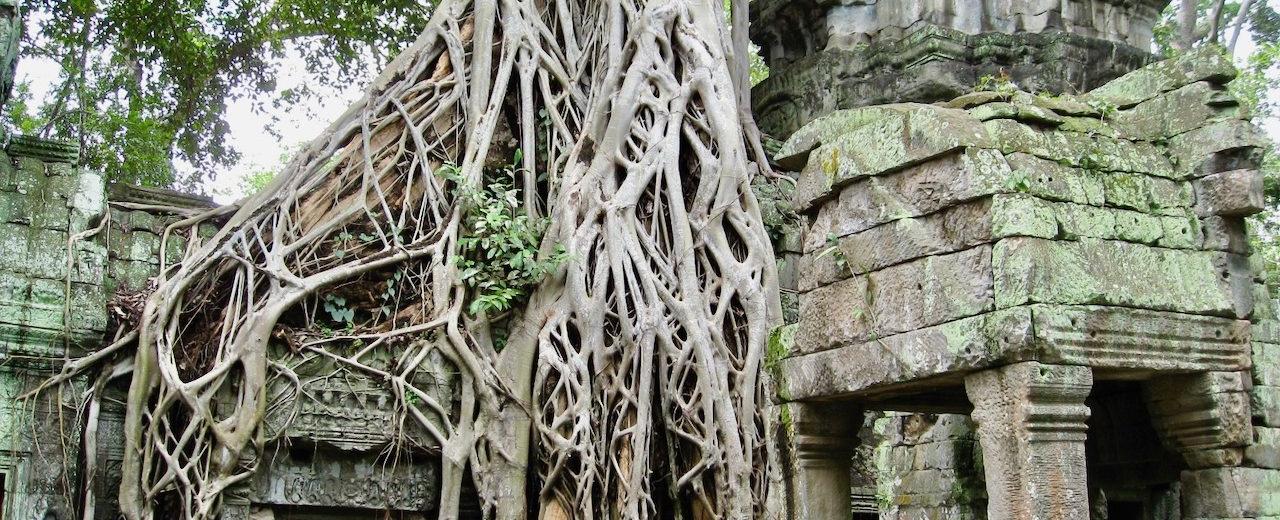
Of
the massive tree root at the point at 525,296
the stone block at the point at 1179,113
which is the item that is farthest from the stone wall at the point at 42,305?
the stone block at the point at 1179,113

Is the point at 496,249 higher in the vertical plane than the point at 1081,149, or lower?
higher

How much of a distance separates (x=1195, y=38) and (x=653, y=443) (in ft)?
32.7

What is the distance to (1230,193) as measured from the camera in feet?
14.1

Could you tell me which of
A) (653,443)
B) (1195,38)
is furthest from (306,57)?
(1195,38)

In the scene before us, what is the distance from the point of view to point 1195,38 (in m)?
14.2

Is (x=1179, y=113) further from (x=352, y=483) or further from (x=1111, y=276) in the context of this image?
(x=352, y=483)

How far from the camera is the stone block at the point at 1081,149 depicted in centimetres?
406

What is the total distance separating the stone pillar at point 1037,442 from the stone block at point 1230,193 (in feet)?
3.11

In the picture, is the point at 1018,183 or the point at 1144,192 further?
the point at 1144,192

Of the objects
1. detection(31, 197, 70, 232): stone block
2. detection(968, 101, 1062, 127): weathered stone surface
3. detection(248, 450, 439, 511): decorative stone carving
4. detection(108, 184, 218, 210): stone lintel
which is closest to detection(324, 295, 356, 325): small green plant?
detection(248, 450, 439, 511): decorative stone carving

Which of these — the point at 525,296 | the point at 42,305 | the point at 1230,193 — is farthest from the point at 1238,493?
the point at 42,305

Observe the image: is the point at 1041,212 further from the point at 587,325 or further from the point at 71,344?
the point at 71,344

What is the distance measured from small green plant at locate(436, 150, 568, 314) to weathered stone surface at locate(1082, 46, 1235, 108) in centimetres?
345

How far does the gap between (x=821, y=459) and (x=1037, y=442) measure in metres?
1.08
